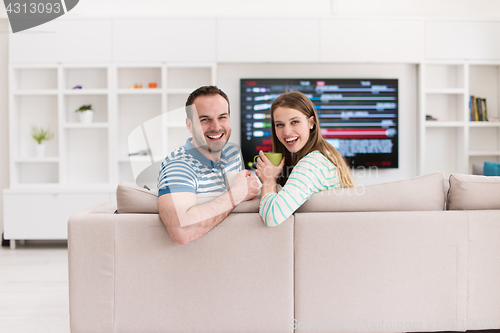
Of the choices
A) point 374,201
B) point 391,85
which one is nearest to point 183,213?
point 374,201

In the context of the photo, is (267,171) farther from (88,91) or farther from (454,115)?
(454,115)

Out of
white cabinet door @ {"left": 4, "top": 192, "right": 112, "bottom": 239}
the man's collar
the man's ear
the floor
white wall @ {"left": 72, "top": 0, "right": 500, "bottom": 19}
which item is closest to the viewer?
the man's collar

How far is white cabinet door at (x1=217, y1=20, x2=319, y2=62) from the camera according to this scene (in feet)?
11.5

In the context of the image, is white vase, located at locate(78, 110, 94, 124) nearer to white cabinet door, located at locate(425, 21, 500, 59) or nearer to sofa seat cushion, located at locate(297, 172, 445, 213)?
sofa seat cushion, located at locate(297, 172, 445, 213)

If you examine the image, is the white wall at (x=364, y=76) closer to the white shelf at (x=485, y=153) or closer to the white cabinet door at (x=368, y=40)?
the white cabinet door at (x=368, y=40)

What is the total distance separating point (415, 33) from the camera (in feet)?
11.8

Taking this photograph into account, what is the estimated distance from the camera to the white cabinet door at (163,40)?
3.47m

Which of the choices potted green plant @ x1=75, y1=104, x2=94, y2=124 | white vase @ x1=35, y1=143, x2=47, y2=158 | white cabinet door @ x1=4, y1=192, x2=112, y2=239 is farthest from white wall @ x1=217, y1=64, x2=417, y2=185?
white vase @ x1=35, y1=143, x2=47, y2=158

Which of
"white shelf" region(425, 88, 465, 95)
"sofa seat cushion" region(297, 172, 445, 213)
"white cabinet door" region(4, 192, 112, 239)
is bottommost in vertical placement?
"white cabinet door" region(4, 192, 112, 239)

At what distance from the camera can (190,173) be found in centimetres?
133

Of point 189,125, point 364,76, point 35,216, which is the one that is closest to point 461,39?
point 364,76

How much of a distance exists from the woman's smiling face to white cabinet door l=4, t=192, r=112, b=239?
244cm

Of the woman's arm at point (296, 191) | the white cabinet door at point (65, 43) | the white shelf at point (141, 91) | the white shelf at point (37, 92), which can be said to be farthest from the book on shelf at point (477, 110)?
the white shelf at point (37, 92)

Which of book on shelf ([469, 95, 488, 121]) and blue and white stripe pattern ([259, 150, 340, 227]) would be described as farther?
book on shelf ([469, 95, 488, 121])
